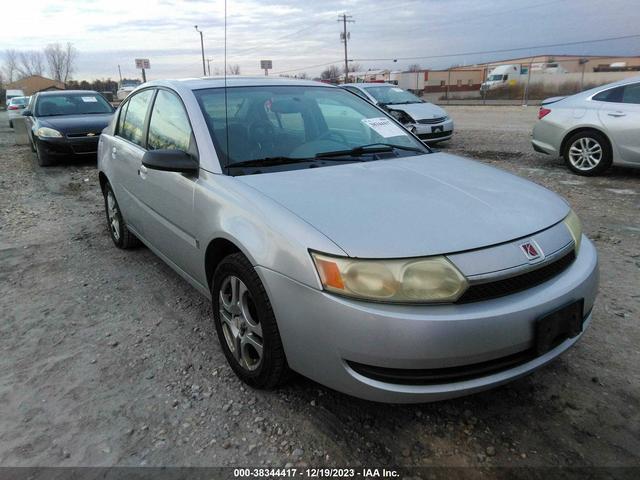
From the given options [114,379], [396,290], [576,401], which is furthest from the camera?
[114,379]

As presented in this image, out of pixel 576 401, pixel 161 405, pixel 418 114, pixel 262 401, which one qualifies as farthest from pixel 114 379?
pixel 418 114

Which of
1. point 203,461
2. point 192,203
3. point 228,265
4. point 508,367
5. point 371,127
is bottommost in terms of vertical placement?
point 203,461

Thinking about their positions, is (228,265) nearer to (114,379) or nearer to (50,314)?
(114,379)

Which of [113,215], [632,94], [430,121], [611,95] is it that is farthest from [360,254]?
[430,121]

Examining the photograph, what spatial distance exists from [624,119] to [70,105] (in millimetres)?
10518

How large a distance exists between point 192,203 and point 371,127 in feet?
4.42

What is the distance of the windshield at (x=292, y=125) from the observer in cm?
284

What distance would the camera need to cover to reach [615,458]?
2033mm

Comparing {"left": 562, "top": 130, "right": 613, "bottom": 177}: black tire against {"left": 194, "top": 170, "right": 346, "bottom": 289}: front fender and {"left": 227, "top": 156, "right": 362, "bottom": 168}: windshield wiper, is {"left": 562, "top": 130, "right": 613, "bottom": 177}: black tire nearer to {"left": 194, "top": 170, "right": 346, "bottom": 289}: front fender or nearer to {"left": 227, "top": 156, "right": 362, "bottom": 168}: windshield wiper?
{"left": 227, "top": 156, "right": 362, "bottom": 168}: windshield wiper

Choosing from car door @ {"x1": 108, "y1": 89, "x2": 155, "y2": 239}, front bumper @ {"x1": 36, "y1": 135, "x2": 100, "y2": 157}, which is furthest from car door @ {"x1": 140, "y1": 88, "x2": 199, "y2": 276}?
front bumper @ {"x1": 36, "y1": 135, "x2": 100, "y2": 157}

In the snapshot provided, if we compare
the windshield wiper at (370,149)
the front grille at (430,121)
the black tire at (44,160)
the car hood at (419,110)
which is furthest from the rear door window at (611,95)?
the black tire at (44,160)

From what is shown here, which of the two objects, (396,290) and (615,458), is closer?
(396,290)

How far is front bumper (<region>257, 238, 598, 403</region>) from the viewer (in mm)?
1847

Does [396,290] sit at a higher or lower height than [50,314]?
higher
